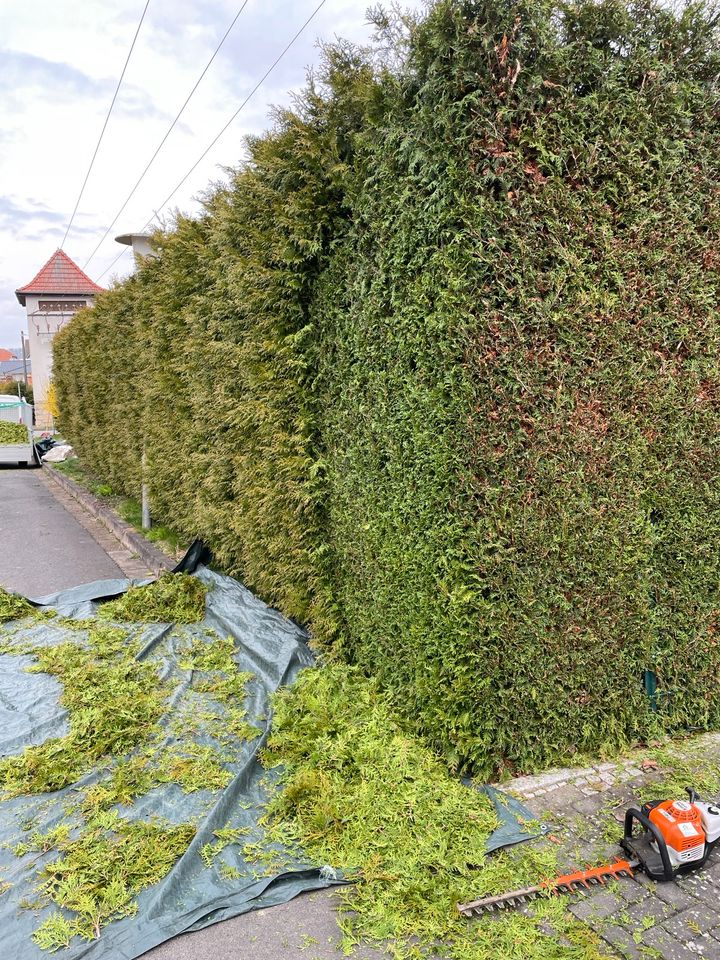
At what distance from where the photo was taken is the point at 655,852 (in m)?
2.71

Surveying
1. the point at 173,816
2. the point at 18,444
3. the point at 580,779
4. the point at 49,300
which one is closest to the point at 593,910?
the point at 580,779

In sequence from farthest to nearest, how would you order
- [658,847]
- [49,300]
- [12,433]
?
[49,300] < [12,433] < [658,847]

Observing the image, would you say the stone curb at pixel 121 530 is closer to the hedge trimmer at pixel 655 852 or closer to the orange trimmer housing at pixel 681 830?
the hedge trimmer at pixel 655 852

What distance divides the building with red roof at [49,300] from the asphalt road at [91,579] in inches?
759

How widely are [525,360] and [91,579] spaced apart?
590 centimetres

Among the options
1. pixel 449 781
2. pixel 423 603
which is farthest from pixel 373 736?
pixel 423 603

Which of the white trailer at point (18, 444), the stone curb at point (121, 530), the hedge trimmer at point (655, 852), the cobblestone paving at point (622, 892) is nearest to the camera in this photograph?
the cobblestone paving at point (622, 892)

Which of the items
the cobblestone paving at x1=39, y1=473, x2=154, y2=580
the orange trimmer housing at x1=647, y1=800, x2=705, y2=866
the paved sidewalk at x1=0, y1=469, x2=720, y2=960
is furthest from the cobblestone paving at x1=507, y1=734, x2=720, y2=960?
the cobblestone paving at x1=39, y1=473, x2=154, y2=580

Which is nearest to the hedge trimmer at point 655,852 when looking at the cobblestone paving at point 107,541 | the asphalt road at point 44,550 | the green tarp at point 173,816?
the green tarp at point 173,816

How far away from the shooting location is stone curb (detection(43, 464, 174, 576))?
7711 mm

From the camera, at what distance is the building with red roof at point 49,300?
118 ft

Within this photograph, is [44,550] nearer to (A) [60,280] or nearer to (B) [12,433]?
(B) [12,433]

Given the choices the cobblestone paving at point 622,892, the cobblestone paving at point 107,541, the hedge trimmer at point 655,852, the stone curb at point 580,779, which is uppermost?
the hedge trimmer at point 655,852

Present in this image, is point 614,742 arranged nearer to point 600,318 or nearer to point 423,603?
point 423,603
